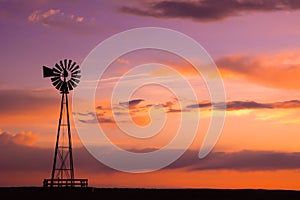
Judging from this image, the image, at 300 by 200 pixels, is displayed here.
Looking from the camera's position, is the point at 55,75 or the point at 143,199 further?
the point at 55,75

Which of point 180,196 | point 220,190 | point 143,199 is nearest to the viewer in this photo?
point 143,199

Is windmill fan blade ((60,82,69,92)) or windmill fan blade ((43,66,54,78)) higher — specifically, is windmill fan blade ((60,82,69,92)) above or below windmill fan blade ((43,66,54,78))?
below

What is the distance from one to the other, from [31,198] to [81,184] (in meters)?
15.7

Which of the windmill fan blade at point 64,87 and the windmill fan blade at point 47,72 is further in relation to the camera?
the windmill fan blade at point 47,72

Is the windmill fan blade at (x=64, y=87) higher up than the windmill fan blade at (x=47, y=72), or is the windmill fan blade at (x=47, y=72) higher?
the windmill fan blade at (x=47, y=72)

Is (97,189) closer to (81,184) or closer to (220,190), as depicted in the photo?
(81,184)

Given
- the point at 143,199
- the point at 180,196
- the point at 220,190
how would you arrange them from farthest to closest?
the point at 220,190, the point at 180,196, the point at 143,199

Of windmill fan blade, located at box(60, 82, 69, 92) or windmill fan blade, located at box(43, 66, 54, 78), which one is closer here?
windmill fan blade, located at box(60, 82, 69, 92)

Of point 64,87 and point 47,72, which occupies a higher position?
point 47,72

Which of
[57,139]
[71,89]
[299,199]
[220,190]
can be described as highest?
[71,89]

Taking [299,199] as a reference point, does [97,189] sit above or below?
above

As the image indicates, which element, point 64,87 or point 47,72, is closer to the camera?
point 64,87

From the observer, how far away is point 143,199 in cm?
6281

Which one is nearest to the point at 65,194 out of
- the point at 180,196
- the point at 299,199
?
the point at 180,196
